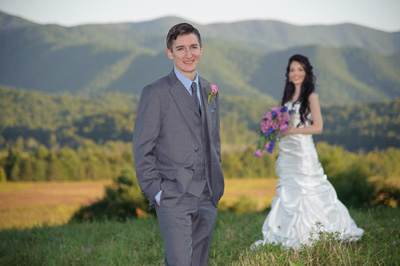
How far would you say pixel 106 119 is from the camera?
5300cm

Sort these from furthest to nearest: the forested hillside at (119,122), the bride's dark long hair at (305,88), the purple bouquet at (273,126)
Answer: the forested hillside at (119,122) < the bride's dark long hair at (305,88) < the purple bouquet at (273,126)

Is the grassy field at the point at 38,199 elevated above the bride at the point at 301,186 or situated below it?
below

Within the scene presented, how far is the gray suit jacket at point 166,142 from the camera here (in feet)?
8.20

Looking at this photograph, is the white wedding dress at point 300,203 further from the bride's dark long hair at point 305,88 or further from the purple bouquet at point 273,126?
the purple bouquet at point 273,126

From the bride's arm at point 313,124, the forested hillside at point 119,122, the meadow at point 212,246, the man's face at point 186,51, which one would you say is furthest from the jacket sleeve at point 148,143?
the forested hillside at point 119,122

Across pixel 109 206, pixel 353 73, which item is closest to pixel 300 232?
pixel 109 206

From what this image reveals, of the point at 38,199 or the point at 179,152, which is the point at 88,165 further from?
the point at 179,152

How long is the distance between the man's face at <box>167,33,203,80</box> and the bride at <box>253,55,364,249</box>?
2.54 meters

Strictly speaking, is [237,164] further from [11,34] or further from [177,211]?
[11,34]

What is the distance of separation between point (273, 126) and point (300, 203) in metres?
1.05

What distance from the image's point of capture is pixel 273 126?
481 cm

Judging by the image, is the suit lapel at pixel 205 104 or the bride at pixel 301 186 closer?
the suit lapel at pixel 205 104

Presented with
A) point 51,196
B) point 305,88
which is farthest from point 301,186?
point 51,196

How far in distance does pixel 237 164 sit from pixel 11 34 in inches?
4333
